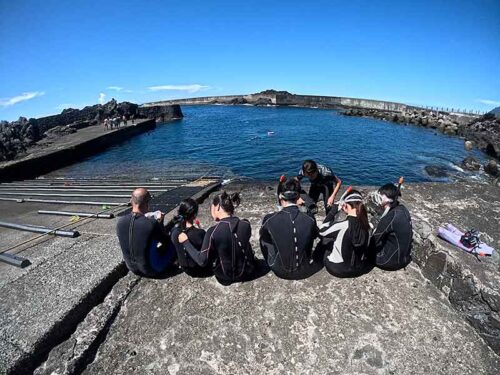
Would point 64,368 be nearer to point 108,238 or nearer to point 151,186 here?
point 108,238

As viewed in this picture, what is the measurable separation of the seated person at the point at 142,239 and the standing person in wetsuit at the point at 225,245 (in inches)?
17.5

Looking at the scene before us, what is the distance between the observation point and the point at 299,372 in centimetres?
324

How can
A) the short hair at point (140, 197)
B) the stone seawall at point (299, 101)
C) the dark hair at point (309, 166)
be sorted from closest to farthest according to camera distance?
the short hair at point (140, 197)
the dark hair at point (309, 166)
the stone seawall at point (299, 101)

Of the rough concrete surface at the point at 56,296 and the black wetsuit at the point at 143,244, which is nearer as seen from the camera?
the rough concrete surface at the point at 56,296

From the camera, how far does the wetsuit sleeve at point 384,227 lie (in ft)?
13.9

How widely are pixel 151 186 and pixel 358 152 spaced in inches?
917

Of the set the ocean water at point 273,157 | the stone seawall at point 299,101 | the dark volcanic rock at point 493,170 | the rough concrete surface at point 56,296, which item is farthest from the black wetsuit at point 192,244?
the stone seawall at point 299,101

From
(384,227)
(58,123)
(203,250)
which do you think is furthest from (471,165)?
(58,123)

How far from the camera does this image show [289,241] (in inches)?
163

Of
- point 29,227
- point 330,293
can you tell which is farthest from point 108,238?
point 330,293

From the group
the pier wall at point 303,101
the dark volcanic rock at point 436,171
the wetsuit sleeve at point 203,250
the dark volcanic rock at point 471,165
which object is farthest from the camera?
the pier wall at point 303,101

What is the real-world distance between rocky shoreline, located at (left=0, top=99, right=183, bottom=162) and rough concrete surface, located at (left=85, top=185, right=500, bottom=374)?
74.0ft

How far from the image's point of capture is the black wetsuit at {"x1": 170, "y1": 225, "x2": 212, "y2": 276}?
429 centimetres

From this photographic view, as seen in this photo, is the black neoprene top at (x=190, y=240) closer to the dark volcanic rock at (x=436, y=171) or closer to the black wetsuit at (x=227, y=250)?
the black wetsuit at (x=227, y=250)
